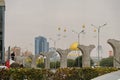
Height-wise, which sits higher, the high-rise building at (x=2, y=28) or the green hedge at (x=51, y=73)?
the high-rise building at (x=2, y=28)

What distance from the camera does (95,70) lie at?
1877cm

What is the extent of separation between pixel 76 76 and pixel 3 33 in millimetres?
38664

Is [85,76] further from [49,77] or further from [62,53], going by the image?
[62,53]

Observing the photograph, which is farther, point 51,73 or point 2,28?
point 2,28

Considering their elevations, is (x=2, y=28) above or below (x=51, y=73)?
above

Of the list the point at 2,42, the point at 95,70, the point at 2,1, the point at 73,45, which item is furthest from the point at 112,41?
the point at 73,45

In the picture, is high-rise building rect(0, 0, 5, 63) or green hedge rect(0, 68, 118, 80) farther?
high-rise building rect(0, 0, 5, 63)

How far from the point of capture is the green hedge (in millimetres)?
18672

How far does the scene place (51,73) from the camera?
19.4m

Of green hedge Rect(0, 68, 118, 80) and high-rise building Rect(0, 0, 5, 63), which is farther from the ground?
high-rise building Rect(0, 0, 5, 63)

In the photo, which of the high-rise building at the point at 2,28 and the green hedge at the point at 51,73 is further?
the high-rise building at the point at 2,28

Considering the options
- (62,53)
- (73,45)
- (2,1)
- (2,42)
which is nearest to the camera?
(2,42)

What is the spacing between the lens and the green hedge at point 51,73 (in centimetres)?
1867

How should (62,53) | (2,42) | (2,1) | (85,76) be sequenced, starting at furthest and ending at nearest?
(62,53)
(2,1)
(2,42)
(85,76)
